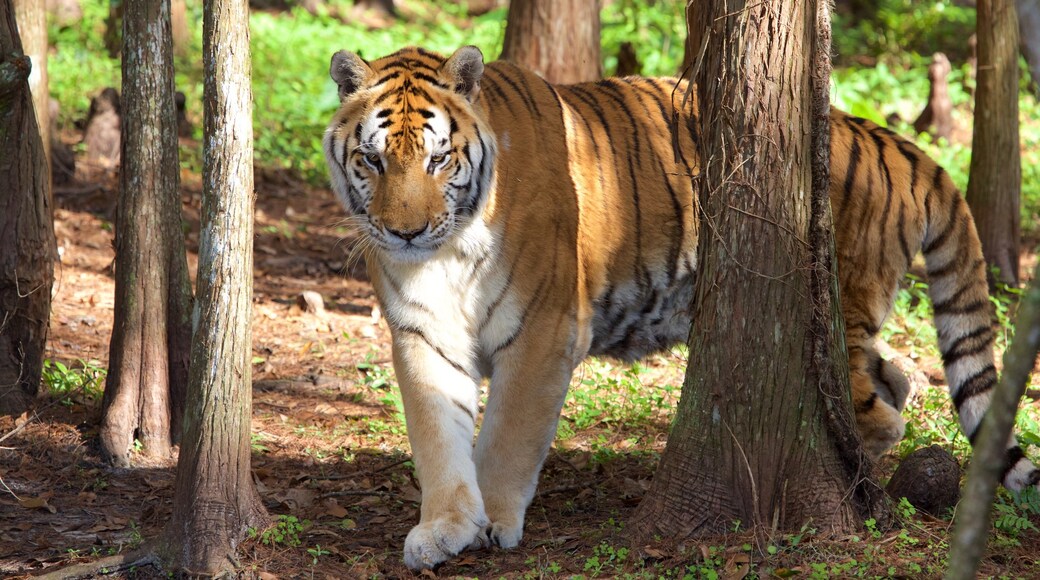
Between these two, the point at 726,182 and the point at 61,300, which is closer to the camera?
the point at 726,182

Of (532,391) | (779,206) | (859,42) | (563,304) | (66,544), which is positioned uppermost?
(859,42)

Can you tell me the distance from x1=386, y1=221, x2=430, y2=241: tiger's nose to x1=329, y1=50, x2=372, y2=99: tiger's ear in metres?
→ 0.65

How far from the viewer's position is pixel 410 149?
3.81 m

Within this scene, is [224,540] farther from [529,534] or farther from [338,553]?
[529,534]

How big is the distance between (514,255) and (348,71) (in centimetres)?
94

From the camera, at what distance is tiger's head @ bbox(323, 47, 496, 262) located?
3754mm

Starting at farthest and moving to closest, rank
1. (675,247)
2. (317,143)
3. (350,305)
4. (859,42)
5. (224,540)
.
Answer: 1. (859,42)
2. (317,143)
3. (350,305)
4. (675,247)
5. (224,540)

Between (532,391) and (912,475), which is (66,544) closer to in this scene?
(532,391)

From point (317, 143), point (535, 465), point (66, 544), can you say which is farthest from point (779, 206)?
point (317, 143)

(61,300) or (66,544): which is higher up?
(61,300)

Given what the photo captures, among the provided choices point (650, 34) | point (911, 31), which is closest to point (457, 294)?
point (650, 34)

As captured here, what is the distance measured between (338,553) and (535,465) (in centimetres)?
80

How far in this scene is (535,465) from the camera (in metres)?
3.99

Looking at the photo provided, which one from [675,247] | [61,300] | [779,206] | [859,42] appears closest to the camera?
[779,206]
